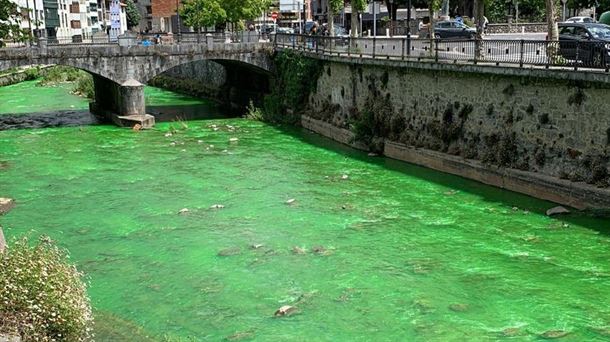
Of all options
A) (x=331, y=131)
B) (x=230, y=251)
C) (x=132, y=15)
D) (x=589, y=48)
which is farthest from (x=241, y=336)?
(x=132, y=15)

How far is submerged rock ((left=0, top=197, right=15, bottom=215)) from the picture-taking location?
2245 centimetres

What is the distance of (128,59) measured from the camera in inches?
1588

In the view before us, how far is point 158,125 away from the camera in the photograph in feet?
133

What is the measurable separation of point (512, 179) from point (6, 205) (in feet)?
53.1

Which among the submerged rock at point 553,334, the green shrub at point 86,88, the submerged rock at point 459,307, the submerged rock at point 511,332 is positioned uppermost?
the green shrub at point 86,88

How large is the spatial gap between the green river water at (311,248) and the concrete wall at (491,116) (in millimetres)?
1390

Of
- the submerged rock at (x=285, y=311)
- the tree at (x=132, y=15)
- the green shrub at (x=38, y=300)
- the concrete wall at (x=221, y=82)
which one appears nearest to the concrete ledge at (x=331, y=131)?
the concrete wall at (x=221, y=82)

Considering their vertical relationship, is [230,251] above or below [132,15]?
below

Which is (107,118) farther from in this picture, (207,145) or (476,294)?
(476,294)

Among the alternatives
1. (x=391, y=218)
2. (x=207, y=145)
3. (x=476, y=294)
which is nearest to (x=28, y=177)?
(x=207, y=145)

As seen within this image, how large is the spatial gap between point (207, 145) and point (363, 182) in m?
10.7

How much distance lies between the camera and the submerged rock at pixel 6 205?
22.5 meters

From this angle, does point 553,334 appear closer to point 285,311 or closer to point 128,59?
point 285,311

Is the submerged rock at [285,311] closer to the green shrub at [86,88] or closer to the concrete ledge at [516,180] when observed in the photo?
the concrete ledge at [516,180]
